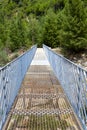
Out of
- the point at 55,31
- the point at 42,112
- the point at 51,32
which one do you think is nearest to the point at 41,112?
the point at 42,112

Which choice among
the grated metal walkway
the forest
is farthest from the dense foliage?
the grated metal walkway

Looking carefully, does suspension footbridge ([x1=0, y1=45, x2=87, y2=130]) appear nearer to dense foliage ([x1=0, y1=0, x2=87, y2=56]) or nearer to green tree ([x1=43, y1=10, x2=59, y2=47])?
dense foliage ([x1=0, y1=0, x2=87, y2=56])

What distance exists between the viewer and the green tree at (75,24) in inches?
1004

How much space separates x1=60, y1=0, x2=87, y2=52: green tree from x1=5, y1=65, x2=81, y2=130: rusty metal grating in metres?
20.0

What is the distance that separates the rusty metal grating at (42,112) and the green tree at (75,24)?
1999cm

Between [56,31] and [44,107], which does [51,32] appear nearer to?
[56,31]

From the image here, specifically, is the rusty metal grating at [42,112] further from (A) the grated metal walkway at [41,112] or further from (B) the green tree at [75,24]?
(B) the green tree at [75,24]

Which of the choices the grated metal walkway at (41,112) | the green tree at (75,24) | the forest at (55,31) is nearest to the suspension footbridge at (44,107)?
the grated metal walkway at (41,112)

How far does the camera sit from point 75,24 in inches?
1011

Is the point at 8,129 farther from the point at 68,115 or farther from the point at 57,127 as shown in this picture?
the point at 68,115

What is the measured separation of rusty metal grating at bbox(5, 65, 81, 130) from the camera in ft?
12.6

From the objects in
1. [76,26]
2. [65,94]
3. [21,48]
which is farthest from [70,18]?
[65,94]

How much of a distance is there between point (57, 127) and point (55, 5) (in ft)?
243

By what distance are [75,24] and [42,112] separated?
22113mm
